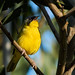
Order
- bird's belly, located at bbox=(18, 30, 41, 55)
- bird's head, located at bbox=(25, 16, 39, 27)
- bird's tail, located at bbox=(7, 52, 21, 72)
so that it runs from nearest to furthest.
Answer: bird's belly, located at bbox=(18, 30, 41, 55), bird's tail, located at bbox=(7, 52, 21, 72), bird's head, located at bbox=(25, 16, 39, 27)

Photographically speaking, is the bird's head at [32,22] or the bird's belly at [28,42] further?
the bird's head at [32,22]

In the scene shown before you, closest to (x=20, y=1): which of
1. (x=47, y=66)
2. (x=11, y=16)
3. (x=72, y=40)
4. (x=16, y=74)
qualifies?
(x=11, y=16)

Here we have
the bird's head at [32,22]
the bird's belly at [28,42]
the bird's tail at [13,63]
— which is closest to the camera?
the bird's belly at [28,42]

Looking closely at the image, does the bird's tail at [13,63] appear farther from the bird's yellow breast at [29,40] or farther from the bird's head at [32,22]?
the bird's head at [32,22]

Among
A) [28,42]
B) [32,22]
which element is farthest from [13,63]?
[32,22]

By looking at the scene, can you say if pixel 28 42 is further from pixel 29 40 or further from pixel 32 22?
pixel 32 22

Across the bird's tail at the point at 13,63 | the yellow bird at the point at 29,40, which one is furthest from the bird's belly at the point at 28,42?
the bird's tail at the point at 13,63

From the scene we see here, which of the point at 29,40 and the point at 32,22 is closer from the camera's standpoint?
the point at 29,40

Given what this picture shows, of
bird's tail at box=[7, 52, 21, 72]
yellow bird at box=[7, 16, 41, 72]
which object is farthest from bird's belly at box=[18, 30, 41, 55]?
bird's tail at box=[7, 52, 21, 72]

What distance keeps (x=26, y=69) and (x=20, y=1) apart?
56.1 inches

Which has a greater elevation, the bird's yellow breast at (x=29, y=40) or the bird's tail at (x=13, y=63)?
the bird's yellow breast at (x=29, y=40)

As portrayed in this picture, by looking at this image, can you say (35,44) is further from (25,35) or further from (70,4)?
(70,4)

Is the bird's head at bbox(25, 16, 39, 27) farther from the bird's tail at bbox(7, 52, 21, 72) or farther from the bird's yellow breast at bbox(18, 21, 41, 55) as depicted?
the bird's tail at bbox(7, 52, 21, 72)

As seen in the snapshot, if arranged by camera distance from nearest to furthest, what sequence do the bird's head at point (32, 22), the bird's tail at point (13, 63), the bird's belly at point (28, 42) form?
the bird's belly at point (28, 42) < the bird's tail at point (13, 63) < the bird's head at point (32, 22)
